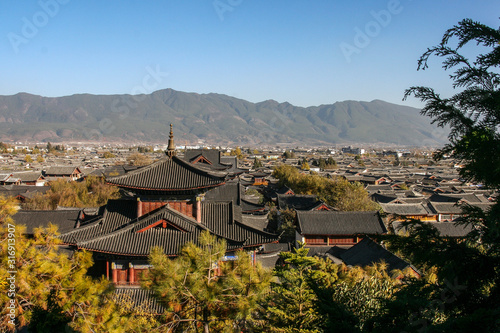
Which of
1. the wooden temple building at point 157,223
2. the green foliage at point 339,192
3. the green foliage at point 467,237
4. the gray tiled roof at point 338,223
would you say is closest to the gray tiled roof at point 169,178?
the wooden temple building at point 157,223

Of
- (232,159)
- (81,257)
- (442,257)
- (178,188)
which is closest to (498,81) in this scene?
(442,257)

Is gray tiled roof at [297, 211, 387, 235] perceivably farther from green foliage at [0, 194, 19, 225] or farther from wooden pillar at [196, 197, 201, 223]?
green foliage at [0, 194, 19, 225]

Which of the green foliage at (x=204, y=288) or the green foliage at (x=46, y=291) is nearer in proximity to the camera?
the green foliage at (x=204, y=288)

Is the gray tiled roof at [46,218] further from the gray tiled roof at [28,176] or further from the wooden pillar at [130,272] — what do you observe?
the gray tiled roof at [28,176]

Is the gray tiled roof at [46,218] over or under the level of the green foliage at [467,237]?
under

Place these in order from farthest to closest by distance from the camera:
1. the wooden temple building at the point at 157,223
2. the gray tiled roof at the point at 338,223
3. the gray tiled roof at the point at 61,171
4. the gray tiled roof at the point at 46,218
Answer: the gray tiled roof at the point at 61,171 < the gray tiled roof at the point at 338,223 < the gray tiled roof at the point at 46,218 < the wooden temple building at the point at 157,223

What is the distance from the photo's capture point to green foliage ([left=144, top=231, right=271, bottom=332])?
661cm

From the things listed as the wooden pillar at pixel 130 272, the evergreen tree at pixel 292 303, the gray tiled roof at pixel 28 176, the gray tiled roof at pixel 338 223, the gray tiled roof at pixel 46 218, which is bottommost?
the gray tiled roof at pixel 28 176

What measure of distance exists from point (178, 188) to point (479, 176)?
9.65 metres

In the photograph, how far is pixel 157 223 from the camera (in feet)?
38.3

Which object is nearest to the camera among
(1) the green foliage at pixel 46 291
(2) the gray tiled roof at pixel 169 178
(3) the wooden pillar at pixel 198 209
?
(1) the green foliage at pixel 46 291

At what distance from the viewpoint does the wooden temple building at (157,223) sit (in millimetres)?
11320

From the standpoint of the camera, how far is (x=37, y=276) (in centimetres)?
798

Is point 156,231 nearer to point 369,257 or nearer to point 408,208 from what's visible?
point 369,257
